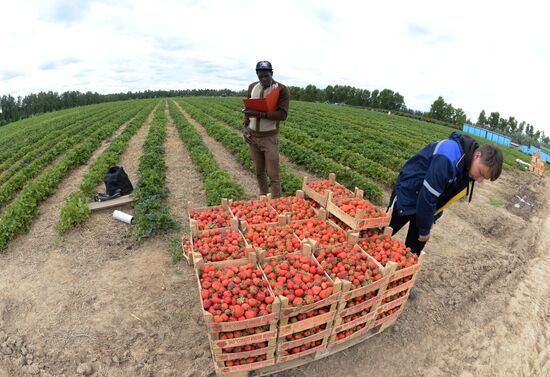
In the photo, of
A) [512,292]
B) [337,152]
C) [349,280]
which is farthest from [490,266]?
[337,152]

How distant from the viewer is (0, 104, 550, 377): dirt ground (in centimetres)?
363

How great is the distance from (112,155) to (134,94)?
407 ft

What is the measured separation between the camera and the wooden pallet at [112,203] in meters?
6.75

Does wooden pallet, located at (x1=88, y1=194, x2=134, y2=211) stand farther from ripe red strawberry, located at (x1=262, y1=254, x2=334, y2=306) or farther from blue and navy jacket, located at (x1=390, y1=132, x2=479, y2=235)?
blue and navy jacket, located at (x1=390, y1=132, x2=479, y2=235)

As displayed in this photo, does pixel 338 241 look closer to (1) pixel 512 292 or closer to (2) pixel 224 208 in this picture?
(2) pixel 224 208

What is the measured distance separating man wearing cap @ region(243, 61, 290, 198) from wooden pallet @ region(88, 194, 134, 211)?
315 centimetres

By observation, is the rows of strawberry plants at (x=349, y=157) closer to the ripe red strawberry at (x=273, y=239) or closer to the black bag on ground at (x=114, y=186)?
the ripe red strawberry at (x=273, y=239)

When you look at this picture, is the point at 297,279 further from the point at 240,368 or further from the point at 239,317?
the point at 240,368

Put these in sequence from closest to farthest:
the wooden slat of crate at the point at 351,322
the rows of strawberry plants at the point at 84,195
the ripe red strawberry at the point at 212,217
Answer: the wooden slat of crate at the point at 351,322 → the ripe red strawberry at the point at 212,217 → the rows of strawberry plants at the point at 84,195

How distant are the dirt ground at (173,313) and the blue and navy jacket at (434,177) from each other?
5.34ft

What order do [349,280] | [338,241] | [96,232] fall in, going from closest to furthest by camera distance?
1. [349,280]
2. [338,241]
3. [96,232]

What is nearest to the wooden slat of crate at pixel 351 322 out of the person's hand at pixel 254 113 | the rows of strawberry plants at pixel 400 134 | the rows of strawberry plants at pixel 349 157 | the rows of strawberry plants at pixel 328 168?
the person's hand at pixel 254 113

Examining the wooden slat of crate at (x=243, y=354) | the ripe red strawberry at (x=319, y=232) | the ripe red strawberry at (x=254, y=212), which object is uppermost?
the ripe red strawberry at (x=254, y=212)

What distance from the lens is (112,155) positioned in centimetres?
1117
